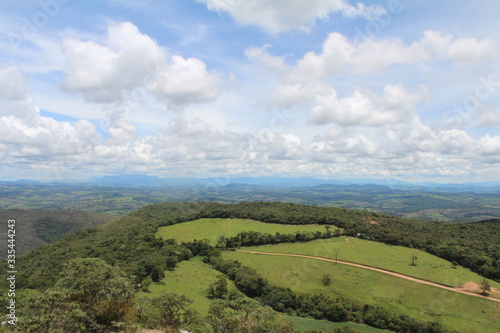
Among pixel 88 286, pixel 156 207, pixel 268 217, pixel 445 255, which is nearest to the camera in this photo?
pixel 88 286

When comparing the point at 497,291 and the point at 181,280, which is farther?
the point at 181,280

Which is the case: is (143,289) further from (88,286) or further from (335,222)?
(335,222)

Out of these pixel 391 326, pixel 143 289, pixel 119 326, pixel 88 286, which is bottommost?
pixel 391 326

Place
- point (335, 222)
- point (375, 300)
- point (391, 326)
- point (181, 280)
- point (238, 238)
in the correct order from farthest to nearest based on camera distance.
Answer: point (335, 222), point (238, 238), point (181, 280), point (375, 300), point (391, 326)

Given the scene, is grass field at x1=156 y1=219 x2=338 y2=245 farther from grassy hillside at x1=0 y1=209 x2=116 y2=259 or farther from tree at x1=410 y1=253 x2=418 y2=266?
grassy hillside at x1=0 y1=209 x2=116 y2=259

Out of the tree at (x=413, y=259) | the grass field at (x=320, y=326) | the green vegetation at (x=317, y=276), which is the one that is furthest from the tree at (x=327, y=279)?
the tree at (x=413, y=259)

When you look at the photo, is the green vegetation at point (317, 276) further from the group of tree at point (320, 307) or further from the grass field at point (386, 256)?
the grass field at point (386, 256)

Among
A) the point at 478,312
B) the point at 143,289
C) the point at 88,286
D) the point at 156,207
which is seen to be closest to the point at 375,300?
the point at 478,312

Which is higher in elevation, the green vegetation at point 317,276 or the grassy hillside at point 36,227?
the green vegetation at point 317,276
